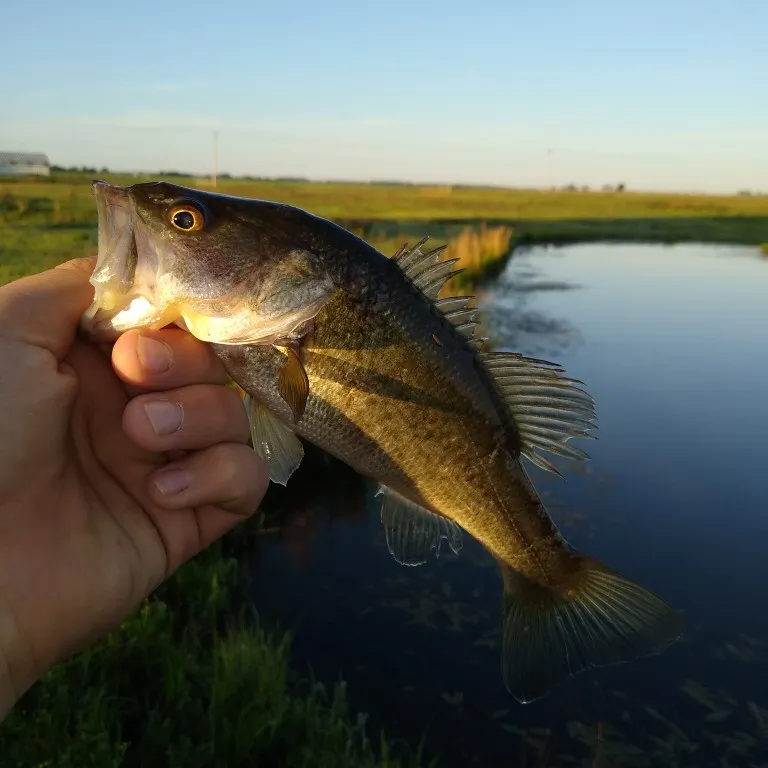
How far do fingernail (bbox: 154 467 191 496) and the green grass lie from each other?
2.14 metres

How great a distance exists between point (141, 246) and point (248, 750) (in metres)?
3.50

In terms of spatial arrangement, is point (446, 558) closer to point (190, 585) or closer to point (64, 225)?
point (190, 585)

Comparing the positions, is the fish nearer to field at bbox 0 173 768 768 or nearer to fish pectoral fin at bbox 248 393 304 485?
fish pectoral fin at bbox 248 393 304 485

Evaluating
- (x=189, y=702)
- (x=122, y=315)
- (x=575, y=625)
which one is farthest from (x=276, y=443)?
(x=189, y=702)

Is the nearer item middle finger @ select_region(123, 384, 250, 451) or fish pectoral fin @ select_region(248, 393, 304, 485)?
middle finger @ select_region(123, 384, 250, 451)

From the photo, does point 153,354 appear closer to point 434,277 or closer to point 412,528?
point 434,277

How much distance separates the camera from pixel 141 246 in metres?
2.38

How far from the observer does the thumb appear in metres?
2.32

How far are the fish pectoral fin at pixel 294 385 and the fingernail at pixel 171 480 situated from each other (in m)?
0.52

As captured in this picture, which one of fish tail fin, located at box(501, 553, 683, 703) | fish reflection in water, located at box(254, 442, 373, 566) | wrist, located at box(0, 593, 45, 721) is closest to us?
wrist, located at box(0, 593, 45, 721)

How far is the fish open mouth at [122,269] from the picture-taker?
2.32 metres

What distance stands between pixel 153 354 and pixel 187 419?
0.28m

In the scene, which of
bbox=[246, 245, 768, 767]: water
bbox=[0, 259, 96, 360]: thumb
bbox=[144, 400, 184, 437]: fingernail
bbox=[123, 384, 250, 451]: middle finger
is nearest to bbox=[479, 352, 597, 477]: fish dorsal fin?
bbox=[123, 384, 250, 451]: middle finger

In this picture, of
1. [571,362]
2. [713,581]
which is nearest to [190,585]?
[713,581]
